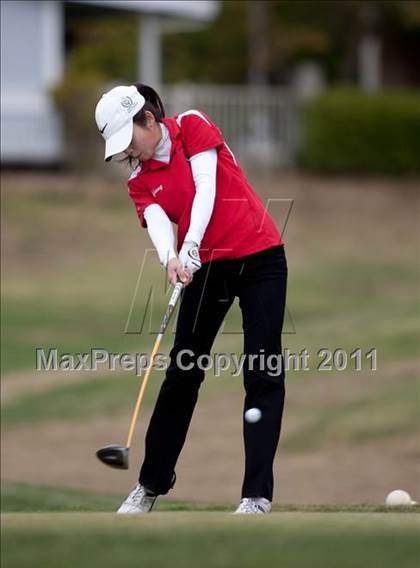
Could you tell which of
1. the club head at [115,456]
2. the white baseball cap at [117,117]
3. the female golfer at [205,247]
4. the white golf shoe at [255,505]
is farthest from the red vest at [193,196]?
the white golf shoe at [255,505]

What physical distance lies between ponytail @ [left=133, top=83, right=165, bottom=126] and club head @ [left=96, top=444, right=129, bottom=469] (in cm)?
157

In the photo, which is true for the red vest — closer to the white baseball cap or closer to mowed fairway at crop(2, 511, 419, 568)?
the white baseball cap

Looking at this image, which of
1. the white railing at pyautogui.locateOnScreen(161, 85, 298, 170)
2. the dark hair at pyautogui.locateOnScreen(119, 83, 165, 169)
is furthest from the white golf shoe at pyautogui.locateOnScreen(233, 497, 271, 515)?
the white railing at pyautogui.locateOnScreen(161, 85, 298, 170)

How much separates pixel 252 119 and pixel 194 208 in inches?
899

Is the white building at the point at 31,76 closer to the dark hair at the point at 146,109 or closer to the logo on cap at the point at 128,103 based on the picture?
the dark hair at the point at 146,109

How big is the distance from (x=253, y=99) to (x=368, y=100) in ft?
8.27

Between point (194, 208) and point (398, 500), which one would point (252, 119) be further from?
point (194, 208)

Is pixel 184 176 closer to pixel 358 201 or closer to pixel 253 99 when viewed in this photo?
pixel 358 201

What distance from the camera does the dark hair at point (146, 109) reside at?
21.6 ft

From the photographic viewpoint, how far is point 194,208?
6.49 metres

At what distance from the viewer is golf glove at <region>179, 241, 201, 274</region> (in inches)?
253

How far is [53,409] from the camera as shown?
13930 mm

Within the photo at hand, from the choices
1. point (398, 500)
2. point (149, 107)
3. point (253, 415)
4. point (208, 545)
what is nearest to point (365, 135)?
point (398, 500)

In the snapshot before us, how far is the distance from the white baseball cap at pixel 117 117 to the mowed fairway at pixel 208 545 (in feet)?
7.29
